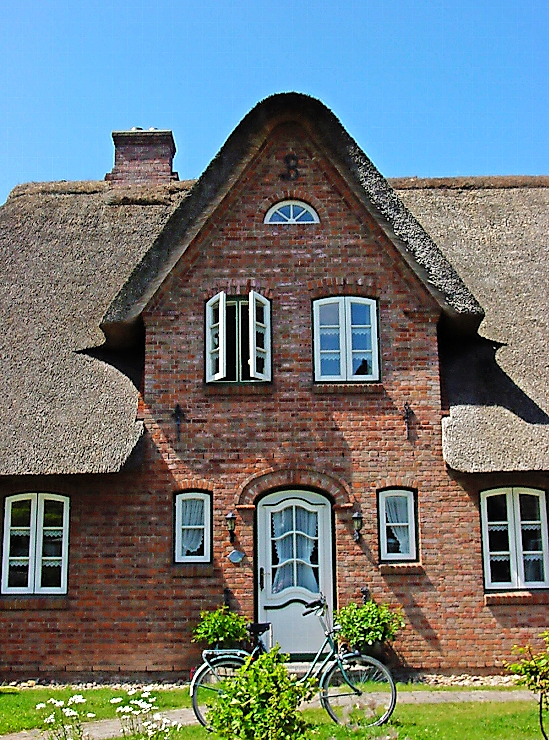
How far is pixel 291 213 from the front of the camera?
1395 centimetres

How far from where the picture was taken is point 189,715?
10.1 m

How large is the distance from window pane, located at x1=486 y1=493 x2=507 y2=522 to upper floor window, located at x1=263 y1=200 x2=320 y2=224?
5147 mm

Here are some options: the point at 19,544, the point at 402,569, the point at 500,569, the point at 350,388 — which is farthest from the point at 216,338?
the point at 500,569

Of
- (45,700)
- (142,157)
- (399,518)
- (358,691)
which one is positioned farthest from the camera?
(142,157)

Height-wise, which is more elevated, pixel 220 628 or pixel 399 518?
pixel 399 518

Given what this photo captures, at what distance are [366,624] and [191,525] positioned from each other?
293 centimetres

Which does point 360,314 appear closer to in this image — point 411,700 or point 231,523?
point 231,523

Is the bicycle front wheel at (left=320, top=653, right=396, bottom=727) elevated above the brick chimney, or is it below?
below

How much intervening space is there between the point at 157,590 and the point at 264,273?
16.8 ft

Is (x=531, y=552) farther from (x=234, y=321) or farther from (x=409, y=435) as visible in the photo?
(x=234, y=321)

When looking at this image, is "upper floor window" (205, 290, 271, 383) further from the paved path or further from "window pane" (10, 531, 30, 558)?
the paved path

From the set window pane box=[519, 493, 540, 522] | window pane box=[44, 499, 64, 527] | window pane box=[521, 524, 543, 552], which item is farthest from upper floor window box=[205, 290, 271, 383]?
window pane box=[521, 524, 543, 552]

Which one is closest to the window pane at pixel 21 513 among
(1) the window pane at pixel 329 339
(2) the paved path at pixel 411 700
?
(2) the paved path at pixel 411 700

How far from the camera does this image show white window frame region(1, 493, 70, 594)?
1273 centimetres
